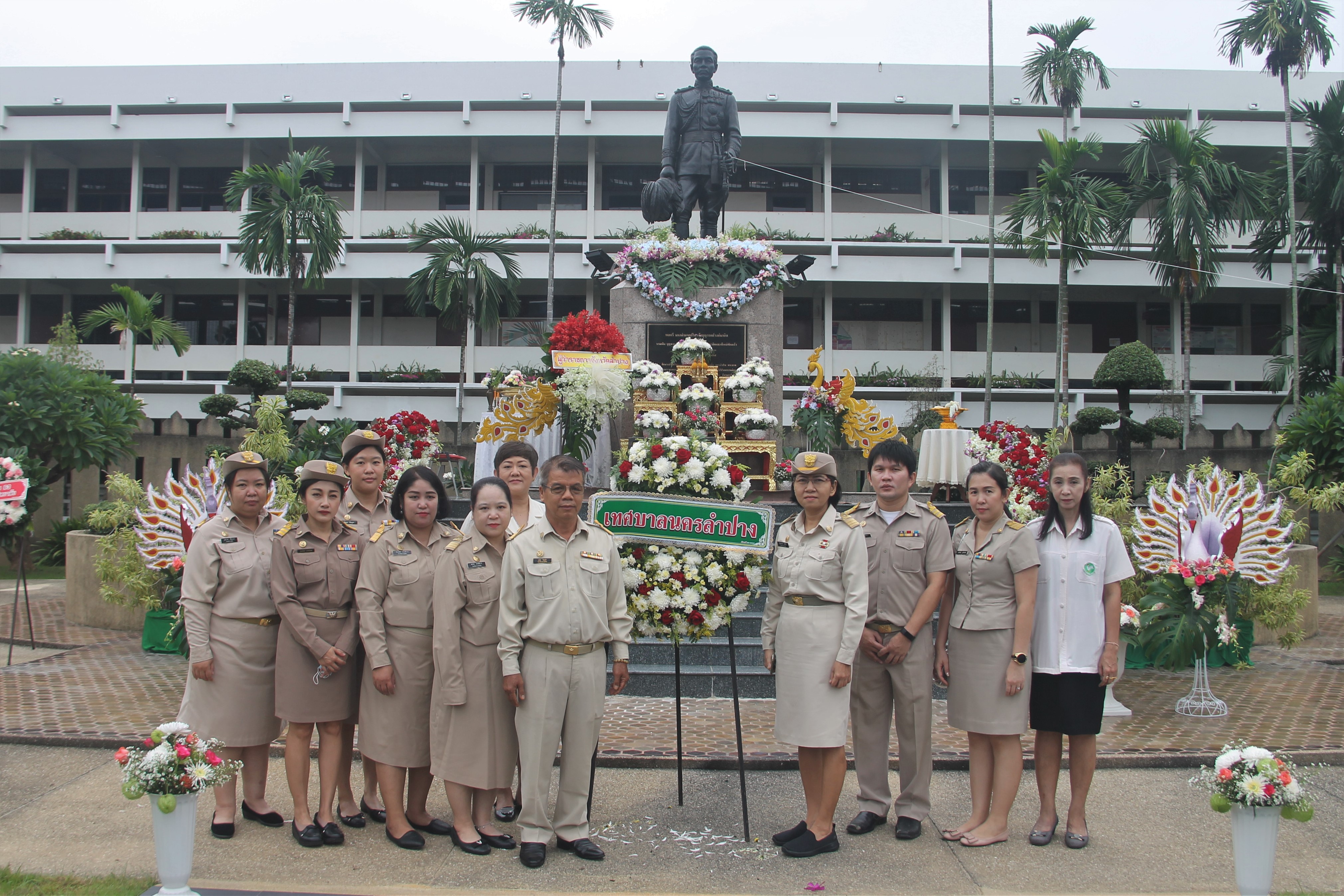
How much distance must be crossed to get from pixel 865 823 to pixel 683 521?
1.59 metres

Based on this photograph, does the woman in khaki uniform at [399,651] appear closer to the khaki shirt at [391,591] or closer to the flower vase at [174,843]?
the khaki shirt at [391,591]

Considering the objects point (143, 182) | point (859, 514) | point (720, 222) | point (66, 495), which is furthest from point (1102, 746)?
point (143, 182)

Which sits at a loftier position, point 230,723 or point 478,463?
point 478,463

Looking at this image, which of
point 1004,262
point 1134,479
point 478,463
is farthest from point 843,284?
point 478,463

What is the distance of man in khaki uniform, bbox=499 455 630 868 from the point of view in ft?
13.0

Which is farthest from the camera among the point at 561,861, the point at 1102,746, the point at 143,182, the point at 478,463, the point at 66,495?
the point at 143,182

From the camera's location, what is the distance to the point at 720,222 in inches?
525

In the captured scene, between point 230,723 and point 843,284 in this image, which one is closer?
point 230,723

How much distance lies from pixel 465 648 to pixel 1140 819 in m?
3.29

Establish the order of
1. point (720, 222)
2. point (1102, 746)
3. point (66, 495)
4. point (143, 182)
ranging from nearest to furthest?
point (1102, 746)
point (720, 222)
point (66, 495)
point (143, 182)

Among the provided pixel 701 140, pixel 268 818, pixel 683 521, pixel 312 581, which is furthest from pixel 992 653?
pixel 701 140

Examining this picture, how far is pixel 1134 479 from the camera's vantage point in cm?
1739

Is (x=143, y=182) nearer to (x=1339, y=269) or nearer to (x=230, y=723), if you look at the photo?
(x=230, y=723)

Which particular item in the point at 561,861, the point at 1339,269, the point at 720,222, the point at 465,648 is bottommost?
the point at 561,861
